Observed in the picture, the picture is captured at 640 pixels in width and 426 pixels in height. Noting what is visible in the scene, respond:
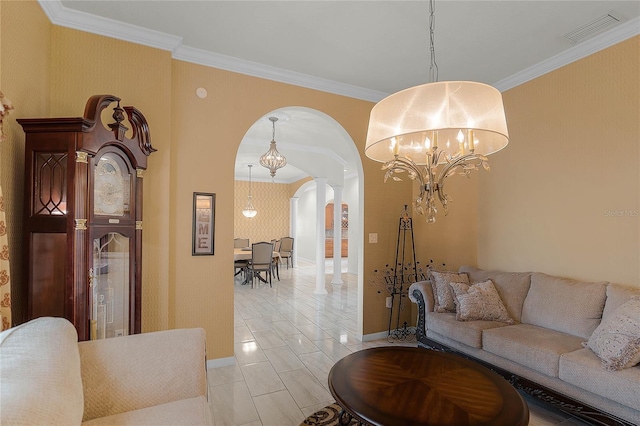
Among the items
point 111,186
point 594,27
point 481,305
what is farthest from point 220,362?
point 594,27

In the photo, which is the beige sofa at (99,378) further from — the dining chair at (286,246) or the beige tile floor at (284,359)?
the dining chair at (286,246)

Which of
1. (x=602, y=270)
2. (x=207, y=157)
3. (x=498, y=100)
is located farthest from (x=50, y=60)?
(x=602, y=270)

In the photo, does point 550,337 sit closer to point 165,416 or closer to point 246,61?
point 165,416

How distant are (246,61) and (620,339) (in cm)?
376

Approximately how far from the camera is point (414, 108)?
1.61m

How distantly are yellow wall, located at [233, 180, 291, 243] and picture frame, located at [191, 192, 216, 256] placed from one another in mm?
8014

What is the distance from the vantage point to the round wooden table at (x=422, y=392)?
55.7 inches

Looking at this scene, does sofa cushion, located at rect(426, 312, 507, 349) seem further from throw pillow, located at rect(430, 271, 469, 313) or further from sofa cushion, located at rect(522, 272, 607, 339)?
sofa cushion, located at rect(522, 272, 607, 339)

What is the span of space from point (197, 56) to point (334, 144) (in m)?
3.51

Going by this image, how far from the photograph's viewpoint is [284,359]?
3293 millimetres

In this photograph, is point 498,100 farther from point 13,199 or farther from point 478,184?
point 13,199

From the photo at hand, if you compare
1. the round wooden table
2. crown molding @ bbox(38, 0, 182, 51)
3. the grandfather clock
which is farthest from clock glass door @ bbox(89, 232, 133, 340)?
crown molding @ bbox(38, 0, 182, 51)

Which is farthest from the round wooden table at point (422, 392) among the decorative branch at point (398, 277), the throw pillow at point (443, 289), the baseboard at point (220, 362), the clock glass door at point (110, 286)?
the decorative branch at point (398, 277)

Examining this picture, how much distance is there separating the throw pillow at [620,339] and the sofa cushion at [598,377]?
1.8 inches
